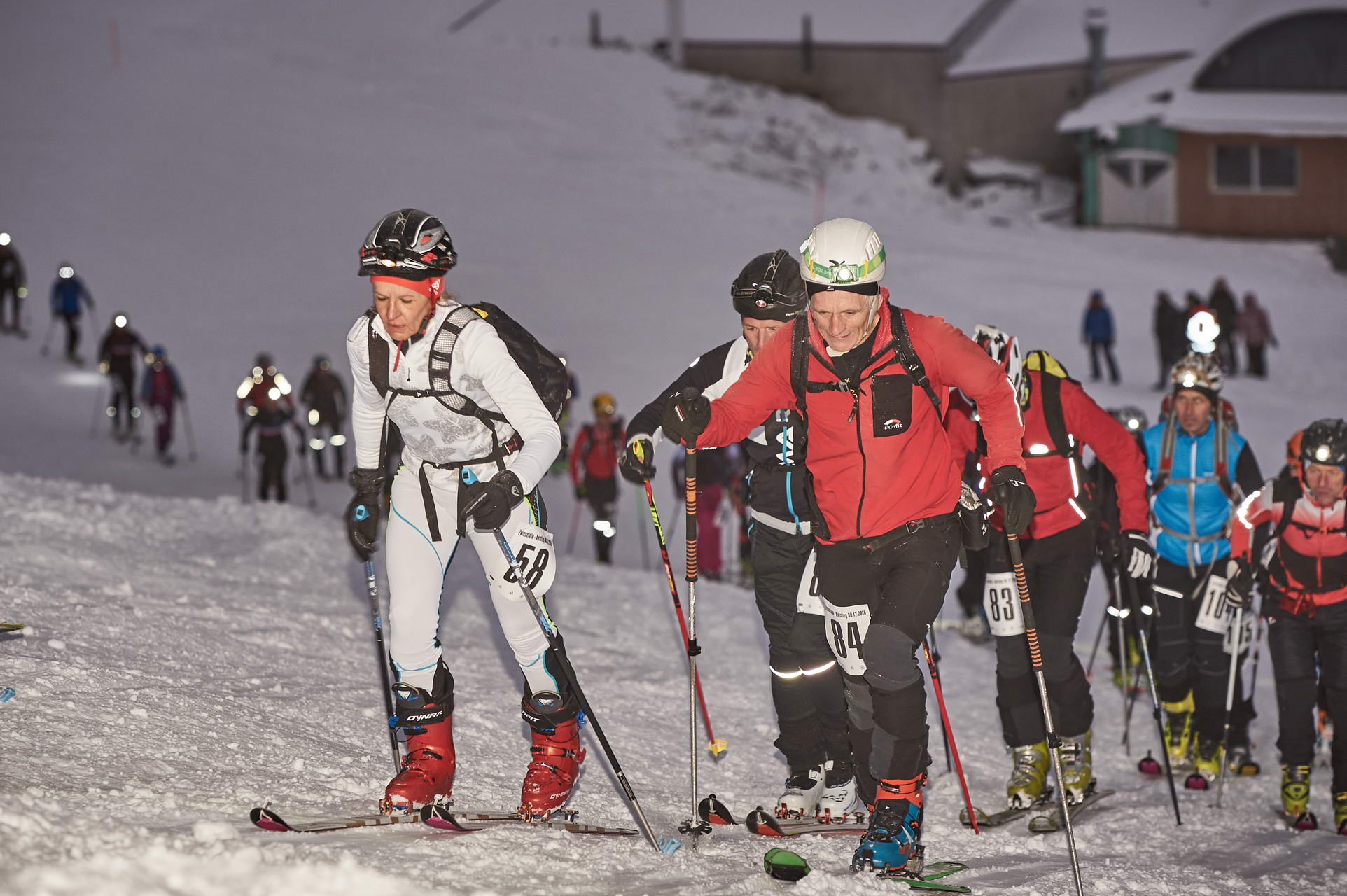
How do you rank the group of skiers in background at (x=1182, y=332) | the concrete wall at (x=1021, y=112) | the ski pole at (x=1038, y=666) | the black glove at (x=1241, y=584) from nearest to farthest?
1. the ski pole at (x=1038, y=666)
2. the black glove at (x=1241, y=584)
3. the group of skiers in background at (x=1182, y=332)
4. the concrete wall at (x=1021, y=112)

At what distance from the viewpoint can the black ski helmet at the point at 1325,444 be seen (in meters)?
6.99

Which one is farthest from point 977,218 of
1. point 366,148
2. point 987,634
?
point 987,634

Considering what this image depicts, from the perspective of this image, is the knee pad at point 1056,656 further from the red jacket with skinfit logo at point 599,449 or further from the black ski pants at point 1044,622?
the red jacket with skinfit logo at point 599,449

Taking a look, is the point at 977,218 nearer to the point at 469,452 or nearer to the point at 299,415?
the point at 299,415

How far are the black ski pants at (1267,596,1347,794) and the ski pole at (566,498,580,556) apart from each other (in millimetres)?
10220

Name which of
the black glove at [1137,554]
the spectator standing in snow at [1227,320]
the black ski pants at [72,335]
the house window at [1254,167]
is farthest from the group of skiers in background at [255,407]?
the house window at [1254,167]

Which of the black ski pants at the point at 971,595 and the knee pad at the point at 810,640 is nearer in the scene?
the knee pad at the point at 810,640

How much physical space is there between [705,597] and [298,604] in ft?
11.9

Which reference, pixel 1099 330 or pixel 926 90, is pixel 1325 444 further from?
pixel 926 90

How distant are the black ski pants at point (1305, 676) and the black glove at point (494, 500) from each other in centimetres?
455

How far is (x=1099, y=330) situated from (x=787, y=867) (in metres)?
20.8

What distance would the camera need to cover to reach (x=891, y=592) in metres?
5.06

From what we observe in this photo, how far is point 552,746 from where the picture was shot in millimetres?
5527

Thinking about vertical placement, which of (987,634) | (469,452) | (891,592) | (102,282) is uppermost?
(102,282)
